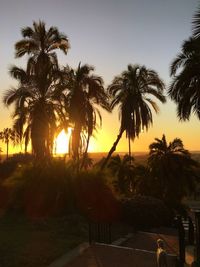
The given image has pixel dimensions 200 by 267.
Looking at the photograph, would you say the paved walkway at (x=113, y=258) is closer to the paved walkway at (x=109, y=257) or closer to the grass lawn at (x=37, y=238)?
the paved walkway at (x=109, y=257)

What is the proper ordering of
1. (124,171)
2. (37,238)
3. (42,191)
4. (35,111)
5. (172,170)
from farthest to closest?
1. (124,171)
2. (172,170)
3. (35,111)
4. (42,191)
5. (37,238)

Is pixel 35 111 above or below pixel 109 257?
above

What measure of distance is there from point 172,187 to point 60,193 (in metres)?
17.1

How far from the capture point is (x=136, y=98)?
101 feet

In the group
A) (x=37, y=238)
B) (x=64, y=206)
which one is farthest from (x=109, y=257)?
(x=64, y=206)

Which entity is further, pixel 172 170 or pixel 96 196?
pixel 172 170

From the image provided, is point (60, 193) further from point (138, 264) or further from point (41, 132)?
point (138, 264)

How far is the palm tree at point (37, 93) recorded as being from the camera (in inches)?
991

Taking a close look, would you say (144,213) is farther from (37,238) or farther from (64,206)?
(37,238)

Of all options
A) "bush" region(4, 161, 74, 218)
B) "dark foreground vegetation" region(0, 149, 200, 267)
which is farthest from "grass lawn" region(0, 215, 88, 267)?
"bush" region(4, 161, 74, 218)

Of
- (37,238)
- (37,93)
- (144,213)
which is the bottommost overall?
(37,238)

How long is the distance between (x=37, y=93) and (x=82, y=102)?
9.97 ft

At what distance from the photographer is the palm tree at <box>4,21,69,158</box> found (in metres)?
25.2

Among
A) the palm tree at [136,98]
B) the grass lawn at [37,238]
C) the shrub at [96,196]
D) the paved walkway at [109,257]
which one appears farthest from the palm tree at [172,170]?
the paved walkway at [109,257]
